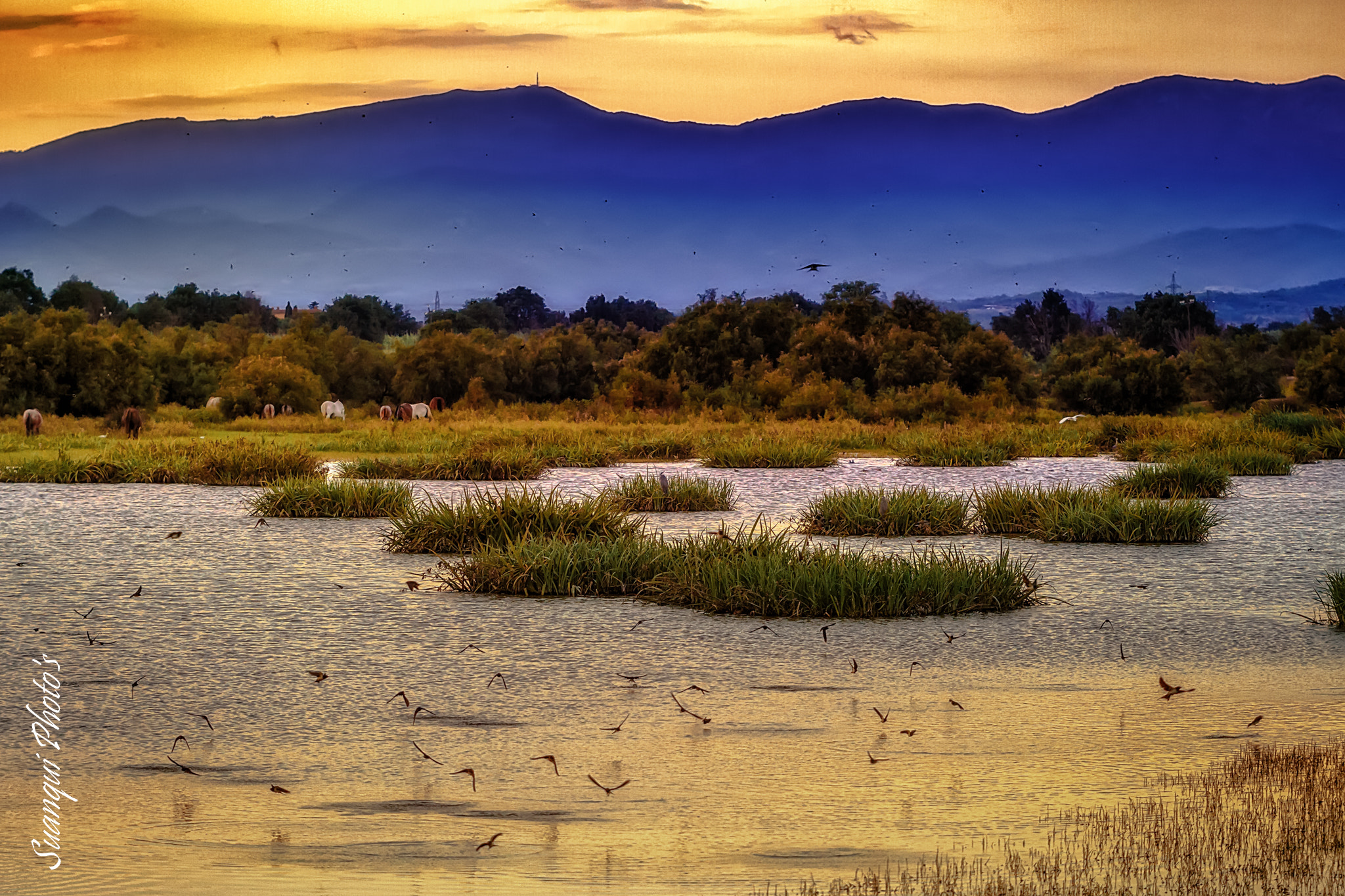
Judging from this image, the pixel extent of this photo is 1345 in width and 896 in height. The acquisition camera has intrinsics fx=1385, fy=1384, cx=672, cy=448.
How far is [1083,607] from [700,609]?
8.43ft

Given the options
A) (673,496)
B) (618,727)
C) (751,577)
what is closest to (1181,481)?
(673,496)

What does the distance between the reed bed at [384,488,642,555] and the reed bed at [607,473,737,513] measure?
3495 millimetres

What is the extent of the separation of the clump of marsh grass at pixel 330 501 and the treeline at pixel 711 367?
1842cm

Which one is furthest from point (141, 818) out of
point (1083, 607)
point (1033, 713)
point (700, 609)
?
point (1083, 607)

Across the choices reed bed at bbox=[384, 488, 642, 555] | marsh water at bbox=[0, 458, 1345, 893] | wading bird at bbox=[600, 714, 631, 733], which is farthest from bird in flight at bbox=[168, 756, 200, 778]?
reed bed at bbox=[384, 488, 642, 555]

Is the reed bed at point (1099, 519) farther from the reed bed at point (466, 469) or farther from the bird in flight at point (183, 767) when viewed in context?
the bird in flight at point (183, 767)

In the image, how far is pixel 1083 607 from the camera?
30.4 ft

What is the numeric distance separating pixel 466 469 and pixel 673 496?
5.18 metres

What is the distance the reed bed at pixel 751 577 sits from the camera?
29.6 ft

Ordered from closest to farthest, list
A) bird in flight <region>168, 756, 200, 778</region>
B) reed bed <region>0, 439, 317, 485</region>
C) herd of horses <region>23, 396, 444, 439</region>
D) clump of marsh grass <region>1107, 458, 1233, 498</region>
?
1. bird in flight <region>168, 756, 200, 778</region>
2. clump of marsh grass <region>1107, 458, 1233, 498</region>
3. reed bed <region>0, 439, 317, 485</region>
4. herd of horses <region>23, 396, 444, 439</region>

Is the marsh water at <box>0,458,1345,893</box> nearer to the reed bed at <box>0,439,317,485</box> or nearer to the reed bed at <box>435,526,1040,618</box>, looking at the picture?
the reed bed at <box>435,526,1040,618</box>

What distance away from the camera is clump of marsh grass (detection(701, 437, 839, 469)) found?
22.5 m

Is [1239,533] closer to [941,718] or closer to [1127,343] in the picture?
[941,718]

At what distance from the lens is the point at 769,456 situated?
22484 mm
